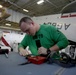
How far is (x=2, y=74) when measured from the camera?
1.82 ft

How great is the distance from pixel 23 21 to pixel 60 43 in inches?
16.5

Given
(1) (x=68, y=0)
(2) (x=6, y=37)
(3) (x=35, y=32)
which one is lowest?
(2) (x=6, y=37)

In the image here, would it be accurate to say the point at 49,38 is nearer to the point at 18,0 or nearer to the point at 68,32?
the point at 68,32

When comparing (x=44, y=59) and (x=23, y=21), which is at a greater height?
(x=23, y=21)

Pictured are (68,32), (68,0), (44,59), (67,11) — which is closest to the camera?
(44,59)

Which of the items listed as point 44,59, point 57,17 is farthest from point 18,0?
point 44,59

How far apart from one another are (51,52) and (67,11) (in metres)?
1.16

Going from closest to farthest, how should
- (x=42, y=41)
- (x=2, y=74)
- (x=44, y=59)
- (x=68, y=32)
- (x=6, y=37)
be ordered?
(x=2, y=74) < (x=44, y=59) < (x=42, y=41) < (x=68, y=32) < (x=6, y=37)

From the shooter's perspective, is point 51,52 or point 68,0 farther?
point 68,0

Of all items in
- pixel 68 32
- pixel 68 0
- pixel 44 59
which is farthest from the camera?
pixel 68 0

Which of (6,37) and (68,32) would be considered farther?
(6,37)

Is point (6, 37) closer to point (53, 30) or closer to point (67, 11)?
point (67, 11)

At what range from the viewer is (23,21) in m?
1.04

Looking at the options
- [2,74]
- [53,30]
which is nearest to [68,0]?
[53,30]
